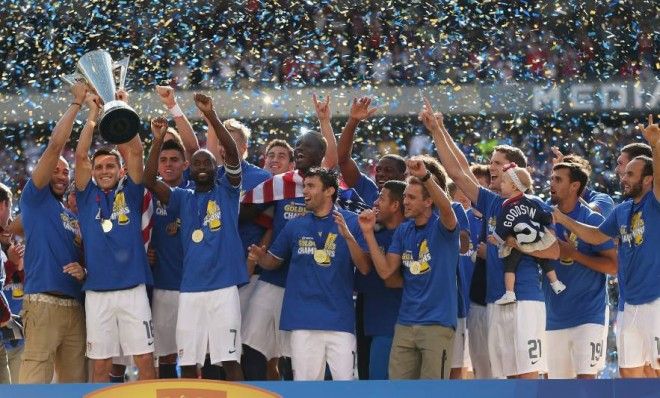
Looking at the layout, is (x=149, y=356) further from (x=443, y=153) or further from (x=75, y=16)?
(x=75, y=16)

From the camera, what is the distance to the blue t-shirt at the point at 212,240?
5.31 metres

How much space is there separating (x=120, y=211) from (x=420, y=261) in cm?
126

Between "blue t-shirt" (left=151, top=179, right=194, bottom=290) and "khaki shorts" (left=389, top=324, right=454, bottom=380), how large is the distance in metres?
1.02

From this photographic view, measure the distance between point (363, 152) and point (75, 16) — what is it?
9.96ft

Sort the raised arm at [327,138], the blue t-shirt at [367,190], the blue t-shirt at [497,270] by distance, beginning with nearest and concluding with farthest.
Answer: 1. the blue t-shirt at [497,270]
2. the raised arm at [327,138]
3. the blue t-shirt at [367,190]

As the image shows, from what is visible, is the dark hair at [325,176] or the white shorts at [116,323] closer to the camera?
the white shorts at [116,323]

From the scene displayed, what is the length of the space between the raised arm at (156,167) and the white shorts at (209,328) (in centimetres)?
46

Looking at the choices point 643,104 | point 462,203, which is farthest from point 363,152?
point 462,203

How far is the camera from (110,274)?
527 cm

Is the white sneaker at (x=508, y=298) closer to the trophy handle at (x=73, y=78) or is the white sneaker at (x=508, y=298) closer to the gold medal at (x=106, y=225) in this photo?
the gold medal at (x=106, y=225)

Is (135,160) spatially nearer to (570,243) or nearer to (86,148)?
(86,148)

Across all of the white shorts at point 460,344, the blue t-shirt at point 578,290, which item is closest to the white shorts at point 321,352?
the white shorts at point 460,344

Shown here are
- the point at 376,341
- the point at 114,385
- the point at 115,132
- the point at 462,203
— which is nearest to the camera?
the point at 114,385

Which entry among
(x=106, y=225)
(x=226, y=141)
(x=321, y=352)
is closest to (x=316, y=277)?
(x=321, y=352)
